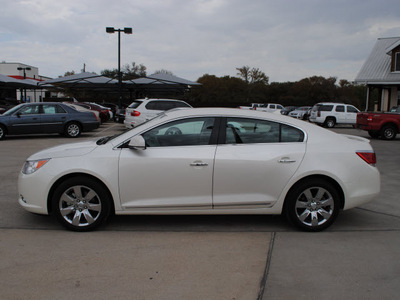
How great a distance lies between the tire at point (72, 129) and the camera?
53.9 ft

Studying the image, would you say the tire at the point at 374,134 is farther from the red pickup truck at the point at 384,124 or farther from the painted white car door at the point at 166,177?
the painted white car door at the point at 166,177

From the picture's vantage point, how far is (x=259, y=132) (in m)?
4.98

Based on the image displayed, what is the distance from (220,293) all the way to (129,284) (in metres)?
0.80

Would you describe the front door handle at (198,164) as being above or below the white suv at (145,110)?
below

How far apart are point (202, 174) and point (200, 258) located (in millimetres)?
1047

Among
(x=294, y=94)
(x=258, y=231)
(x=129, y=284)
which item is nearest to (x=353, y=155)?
(x=258, y=231)

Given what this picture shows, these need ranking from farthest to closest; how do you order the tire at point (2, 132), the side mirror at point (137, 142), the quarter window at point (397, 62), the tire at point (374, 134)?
the quarter window at point (397, 62) → the tire at point (374, 134) → the tire at point (2, 132) → the side mirror at point (137, 142)

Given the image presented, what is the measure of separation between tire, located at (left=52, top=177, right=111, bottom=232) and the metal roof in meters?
27.6

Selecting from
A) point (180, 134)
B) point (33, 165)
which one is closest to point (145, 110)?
point (33, 165)

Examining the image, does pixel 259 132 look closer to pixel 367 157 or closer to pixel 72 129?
pixel 367 157

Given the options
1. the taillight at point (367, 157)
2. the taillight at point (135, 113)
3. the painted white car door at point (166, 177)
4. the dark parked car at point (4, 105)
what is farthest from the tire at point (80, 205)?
the dark parked car at point (4, 105)

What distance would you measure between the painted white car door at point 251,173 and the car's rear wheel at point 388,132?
48.4ft

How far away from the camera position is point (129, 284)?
3.49m

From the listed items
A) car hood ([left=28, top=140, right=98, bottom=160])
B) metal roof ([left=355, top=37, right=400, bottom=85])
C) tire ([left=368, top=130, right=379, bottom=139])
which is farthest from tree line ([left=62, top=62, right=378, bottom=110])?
car hood ([left=28, top=140, right=98, bottom=160])
